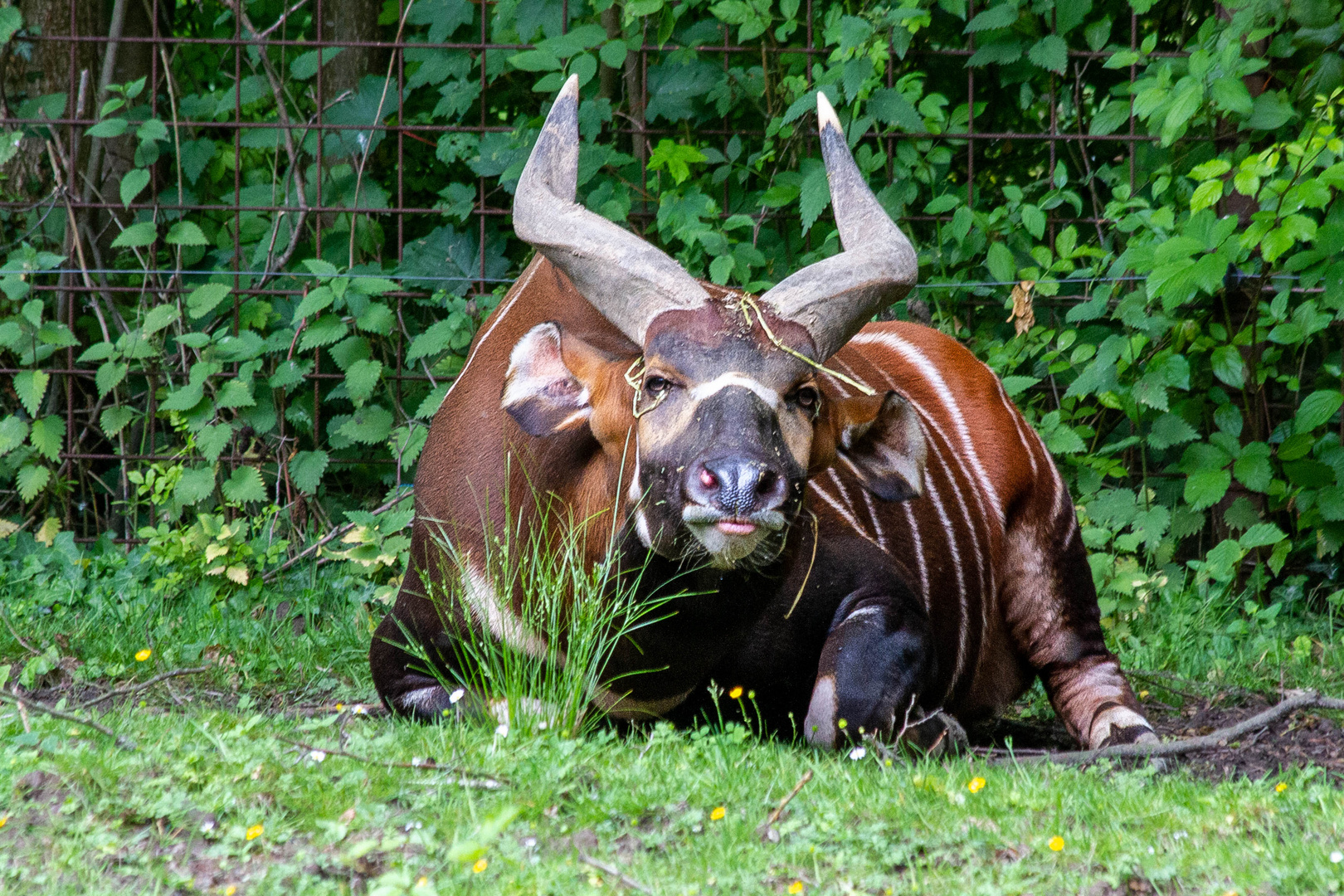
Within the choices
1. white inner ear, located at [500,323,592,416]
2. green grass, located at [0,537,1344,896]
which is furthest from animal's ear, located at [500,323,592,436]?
green grass, located at [0,537,1344,896]

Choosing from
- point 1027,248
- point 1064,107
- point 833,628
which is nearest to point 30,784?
point 833,628

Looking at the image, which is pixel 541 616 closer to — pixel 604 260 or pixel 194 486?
pixel 604 260

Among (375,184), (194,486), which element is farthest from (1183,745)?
(375,184)

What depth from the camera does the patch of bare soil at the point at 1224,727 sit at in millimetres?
3524

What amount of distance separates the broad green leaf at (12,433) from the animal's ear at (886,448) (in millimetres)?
3630

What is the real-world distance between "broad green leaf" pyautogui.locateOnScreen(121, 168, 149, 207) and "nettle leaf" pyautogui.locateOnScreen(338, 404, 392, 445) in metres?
1.21

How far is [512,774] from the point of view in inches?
106

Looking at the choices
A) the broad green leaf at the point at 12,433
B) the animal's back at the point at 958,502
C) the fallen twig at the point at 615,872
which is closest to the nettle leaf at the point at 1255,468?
the animal's back at the point at 958,502

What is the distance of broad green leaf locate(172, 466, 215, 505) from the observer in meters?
5.61

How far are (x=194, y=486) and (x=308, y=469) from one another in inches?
17.0

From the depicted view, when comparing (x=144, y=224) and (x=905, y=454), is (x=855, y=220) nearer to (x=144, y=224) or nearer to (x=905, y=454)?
(x=905, y=454)

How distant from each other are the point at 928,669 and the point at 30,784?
2.12m

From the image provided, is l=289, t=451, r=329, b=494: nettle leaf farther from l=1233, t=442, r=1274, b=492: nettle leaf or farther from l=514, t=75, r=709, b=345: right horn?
l=1233, t=442, r=1274, b=492: nettle leaf

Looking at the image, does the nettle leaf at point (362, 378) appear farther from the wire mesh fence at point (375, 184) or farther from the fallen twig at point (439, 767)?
the fallen twig at point (439, 767)
